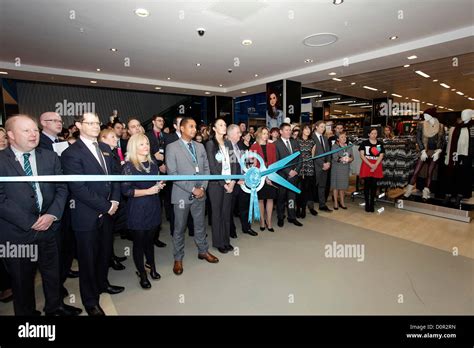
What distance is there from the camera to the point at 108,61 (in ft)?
21.5

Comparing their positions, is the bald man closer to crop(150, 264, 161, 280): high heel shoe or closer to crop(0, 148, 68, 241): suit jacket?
crop(0, 148, 68, 241): suit jacket

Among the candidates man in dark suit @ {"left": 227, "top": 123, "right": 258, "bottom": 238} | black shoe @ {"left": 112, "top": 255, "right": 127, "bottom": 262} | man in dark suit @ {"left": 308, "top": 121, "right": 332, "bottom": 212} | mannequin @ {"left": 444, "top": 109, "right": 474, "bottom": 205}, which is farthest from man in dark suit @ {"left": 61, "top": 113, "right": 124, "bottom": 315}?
mannequin @ {"left": 444, "top": 109, "right": 474, "bottom": 205}

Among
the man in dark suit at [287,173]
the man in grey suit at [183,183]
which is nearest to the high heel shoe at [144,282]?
the man in grey suit at [183,183]

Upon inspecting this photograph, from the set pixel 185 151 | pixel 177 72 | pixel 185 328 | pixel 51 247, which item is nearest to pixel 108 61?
pixel 177 72

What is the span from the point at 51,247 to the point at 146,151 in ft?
3.54

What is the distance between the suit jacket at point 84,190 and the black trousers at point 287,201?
2.82 meters

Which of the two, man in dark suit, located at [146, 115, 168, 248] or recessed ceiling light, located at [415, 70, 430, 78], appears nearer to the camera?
man in dark suit, located at [146, 115, 168, 248]

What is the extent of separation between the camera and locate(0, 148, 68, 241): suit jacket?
1675mm

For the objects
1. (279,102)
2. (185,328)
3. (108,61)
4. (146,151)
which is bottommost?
(185,328)

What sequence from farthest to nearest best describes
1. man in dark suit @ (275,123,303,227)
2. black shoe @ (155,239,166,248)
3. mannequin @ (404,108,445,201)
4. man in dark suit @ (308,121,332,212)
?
mannequin @ (404,108,445,201) → man in dark suit @ (308,121,332,212) → man in dark suit @ (275,123,303,227) → black shoe @ (155,239,166,248)

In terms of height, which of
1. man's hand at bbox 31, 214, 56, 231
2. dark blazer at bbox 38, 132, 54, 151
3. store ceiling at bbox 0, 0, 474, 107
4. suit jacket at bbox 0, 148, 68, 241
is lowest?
man's hand at bbox 31, 214, 56, 231

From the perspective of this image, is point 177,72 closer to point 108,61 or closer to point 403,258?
point 108,61

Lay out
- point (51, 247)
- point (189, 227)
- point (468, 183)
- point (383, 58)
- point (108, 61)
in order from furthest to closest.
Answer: point (108, 61), point (383, 58), point (468, 183), point (189, 227), point (51, 247)

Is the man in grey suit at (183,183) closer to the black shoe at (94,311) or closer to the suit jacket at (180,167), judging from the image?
the suit jacket at (180,167)
